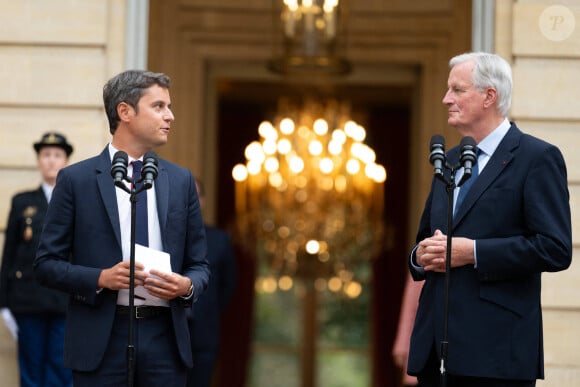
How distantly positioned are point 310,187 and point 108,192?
24.1 feet

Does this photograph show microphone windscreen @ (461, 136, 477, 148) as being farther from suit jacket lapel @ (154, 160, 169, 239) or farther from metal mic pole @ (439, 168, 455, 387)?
suit jacket lapel @ (154, 160, 169, 239)

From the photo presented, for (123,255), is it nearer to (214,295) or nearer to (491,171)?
(491,171)

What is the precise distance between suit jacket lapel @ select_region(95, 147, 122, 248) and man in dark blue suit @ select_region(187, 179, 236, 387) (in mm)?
3267

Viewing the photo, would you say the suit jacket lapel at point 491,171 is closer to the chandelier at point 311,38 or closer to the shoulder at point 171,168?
the shoulder at point 171,168

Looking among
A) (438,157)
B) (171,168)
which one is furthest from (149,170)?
(438,157)

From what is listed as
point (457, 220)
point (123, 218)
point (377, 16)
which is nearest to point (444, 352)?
point (457, 220)

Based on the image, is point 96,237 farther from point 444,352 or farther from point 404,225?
point 404,225

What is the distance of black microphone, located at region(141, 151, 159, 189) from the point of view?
3.74m

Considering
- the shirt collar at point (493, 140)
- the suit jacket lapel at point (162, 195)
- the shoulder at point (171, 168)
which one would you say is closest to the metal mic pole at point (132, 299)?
the suit jacket lapel at point (162, 195)

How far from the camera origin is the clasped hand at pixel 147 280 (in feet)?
12.3

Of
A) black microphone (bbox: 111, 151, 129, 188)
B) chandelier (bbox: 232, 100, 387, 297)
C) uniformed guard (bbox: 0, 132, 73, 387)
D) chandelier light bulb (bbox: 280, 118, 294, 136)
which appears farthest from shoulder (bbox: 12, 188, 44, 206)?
chandelier light bulb (bbox: 280, 118, 294, 136)

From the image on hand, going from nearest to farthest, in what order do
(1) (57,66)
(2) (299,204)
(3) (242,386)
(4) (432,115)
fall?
(1) (57,66) < (4) (432,115) < (2) (299,204) < (3) (242,386)

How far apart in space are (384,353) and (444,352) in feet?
33.4

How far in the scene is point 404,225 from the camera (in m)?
13.8
